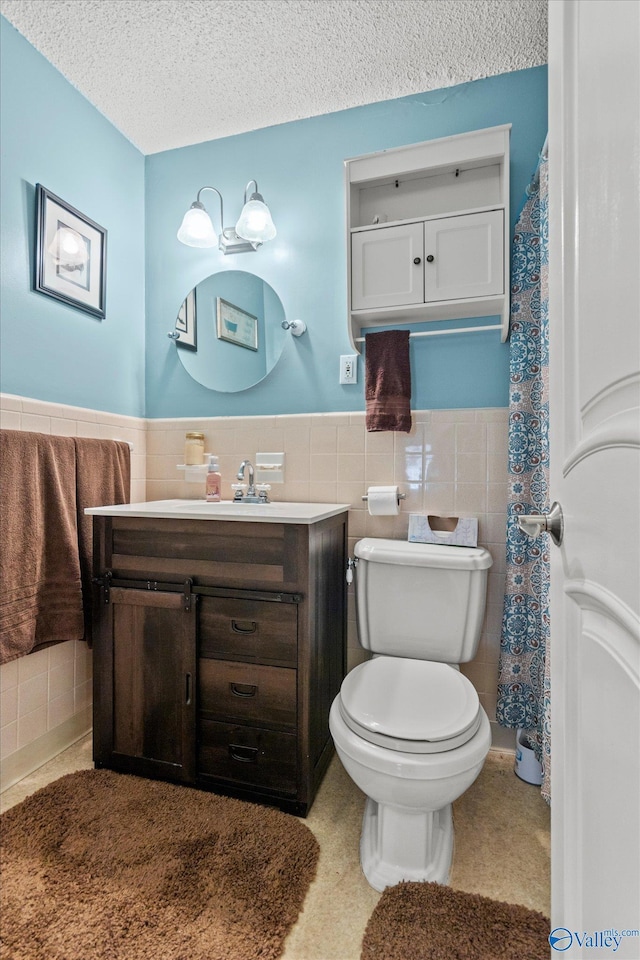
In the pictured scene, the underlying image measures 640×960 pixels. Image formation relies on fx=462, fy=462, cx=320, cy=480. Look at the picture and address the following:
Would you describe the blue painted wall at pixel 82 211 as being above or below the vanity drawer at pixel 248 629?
above

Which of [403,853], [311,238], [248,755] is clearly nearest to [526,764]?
[403,853]

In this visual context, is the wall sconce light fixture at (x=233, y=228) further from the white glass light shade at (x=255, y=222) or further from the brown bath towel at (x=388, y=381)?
the brown bath towel at (x=388, y=381)

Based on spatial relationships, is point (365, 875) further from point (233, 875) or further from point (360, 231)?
point (360, 231)

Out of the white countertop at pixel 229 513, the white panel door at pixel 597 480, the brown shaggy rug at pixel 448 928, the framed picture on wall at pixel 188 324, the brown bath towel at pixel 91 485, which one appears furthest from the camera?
the framed picture on wall at pixel 188 324

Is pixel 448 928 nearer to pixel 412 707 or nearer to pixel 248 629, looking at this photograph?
pixel 412 707

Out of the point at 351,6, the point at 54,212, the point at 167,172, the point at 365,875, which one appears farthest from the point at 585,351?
the point at 167,172

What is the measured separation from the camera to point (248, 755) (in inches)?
55.6

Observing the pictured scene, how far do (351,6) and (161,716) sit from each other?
2.38 meters

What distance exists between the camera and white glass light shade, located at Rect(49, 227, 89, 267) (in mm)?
1674

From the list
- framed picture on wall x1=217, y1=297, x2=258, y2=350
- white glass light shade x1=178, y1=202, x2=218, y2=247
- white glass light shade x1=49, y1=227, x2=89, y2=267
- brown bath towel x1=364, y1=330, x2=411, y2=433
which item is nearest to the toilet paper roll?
brown bath towel x1=364, y1=330, x2=411, y2=433

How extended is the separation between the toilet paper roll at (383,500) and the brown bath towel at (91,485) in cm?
101

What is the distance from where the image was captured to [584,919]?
462mm

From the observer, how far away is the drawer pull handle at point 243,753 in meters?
1.40

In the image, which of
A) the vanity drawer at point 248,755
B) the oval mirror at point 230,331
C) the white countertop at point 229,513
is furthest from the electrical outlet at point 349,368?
the vanity drawer at point 248,755
